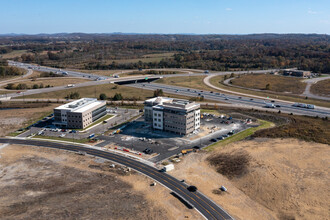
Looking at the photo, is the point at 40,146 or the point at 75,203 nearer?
the point at 75,203

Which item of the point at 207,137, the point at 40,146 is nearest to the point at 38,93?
the point at 40,146

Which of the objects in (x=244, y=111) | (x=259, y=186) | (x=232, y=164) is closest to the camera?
(x=259, y=186)

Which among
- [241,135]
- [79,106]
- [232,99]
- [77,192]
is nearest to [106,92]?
[79,106]

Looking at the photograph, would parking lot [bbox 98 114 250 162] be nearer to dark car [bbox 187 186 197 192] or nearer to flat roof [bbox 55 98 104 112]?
dark car [bbox 187 186 197 192]

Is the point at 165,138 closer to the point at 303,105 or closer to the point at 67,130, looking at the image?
the point at 67,130

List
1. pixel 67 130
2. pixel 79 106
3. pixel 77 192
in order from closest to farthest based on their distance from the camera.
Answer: pixel 77 192
pixel 67 130
pixel 79 106

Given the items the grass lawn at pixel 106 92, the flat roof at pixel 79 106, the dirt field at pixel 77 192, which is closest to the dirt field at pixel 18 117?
the flat roof at pixel 79 106

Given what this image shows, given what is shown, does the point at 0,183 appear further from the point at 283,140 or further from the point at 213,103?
the point at 213,103
